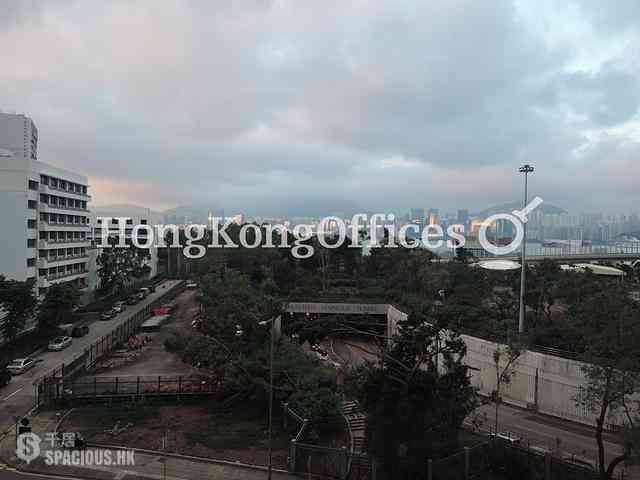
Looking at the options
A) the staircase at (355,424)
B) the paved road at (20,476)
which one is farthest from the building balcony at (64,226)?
the staircase at (355,424)

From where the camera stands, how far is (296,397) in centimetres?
1260

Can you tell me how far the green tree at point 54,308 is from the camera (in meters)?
22.1

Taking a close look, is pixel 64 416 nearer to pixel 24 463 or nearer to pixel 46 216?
pixel 24 463

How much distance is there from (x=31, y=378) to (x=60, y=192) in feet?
56.0

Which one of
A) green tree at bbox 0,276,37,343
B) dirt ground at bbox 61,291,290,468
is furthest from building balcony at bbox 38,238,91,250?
dirt ground at bbox 61,291,290,468

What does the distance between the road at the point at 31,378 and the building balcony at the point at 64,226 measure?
22.7 ft

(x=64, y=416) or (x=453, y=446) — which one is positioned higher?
(x=453, y=446)

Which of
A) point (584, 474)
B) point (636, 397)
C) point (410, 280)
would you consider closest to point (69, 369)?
point (584, 474)

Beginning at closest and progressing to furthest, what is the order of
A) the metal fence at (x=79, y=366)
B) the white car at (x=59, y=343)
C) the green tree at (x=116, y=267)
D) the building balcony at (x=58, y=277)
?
the metal fence at (x=79, y=366) < the white car at (x=59, y=343) < the building balcony at (x=58, y=277) < the green tree at (x=116, y=267)

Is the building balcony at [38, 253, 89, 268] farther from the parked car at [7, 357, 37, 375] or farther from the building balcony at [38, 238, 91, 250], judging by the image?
the parked car at [7, 357, 37, 375]

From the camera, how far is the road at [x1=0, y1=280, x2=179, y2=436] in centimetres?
1365

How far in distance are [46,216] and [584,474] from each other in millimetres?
30263

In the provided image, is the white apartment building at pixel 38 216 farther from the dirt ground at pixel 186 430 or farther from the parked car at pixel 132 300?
the dirt ground at pixel 186 430

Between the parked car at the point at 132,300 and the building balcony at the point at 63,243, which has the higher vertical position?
the building balcony at the point at 63,243
